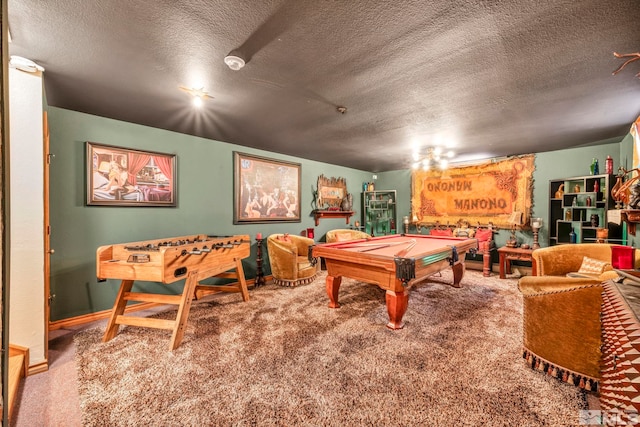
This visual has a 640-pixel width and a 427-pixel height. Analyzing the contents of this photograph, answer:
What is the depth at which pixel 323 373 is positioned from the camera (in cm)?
190

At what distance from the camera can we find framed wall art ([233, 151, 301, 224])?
171 inches

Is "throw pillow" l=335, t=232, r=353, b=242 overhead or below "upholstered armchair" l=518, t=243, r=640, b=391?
overhead

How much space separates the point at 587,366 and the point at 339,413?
5.72ft

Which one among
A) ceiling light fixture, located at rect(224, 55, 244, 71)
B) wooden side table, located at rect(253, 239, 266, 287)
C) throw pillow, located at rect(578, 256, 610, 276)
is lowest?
wooden side table, located at rect(253, 239, 266, 287)

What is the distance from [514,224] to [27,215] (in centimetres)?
707

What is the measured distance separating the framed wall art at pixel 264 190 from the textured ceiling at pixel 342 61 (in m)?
1.20

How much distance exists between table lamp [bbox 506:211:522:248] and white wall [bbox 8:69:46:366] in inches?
264

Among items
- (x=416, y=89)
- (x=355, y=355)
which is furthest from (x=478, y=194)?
(x=355, y=355)

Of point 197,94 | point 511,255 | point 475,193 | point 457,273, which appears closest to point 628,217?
point 457,273

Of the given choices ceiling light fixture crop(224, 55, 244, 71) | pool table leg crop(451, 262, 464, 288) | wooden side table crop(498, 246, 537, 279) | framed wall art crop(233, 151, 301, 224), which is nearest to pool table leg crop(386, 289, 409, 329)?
pool table leg crop(451, 262, 464, 288)

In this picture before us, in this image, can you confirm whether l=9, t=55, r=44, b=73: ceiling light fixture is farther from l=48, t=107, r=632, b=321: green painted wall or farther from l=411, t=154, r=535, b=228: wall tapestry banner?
l=411, t=154, r=535, b=228: wall tapestry banner

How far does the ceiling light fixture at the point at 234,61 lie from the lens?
182 centimetres

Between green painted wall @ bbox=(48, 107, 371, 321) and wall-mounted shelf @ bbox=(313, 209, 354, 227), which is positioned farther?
wall-mounted shelf @ bbox=(313, 209, 354, 227)

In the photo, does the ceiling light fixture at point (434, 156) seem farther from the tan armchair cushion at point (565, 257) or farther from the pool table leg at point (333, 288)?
the pool table leg at point (333, 288)
